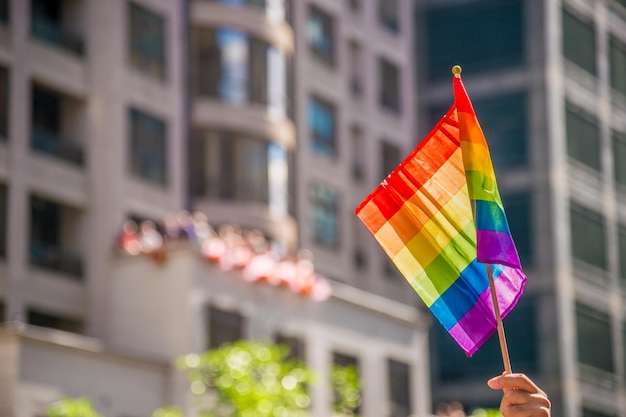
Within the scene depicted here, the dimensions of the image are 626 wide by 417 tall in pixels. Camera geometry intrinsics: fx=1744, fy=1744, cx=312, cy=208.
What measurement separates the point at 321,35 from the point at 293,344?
11.9m

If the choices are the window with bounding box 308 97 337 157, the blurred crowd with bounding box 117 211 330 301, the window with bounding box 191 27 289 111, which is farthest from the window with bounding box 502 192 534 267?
the blurred crowd with bounding box 117 211 330 301

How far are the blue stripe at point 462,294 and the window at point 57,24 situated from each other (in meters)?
29.8

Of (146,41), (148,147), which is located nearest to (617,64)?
(146,41)

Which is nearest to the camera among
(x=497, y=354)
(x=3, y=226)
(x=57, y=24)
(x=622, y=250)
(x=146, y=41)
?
(x=3, y=226)

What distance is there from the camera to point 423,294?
36.0ft

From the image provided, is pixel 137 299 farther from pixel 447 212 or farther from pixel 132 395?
pixel 447 212

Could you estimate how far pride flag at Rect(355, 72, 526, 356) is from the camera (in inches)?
428

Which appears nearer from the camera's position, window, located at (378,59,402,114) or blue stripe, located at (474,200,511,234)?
blue stripe, located at (474,200,511,234)

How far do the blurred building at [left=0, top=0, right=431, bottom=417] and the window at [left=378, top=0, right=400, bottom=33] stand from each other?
12.4 ft

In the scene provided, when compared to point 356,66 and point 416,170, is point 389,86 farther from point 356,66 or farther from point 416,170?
point 416,170

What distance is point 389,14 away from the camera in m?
55.2

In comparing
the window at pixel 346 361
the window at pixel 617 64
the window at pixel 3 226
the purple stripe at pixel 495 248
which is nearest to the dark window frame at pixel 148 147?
the window at pixel 3 226

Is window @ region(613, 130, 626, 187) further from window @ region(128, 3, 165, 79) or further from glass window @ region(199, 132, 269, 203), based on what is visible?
window @ region(128, 3, 165, 79)

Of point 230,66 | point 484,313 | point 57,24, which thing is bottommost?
point 484,313
